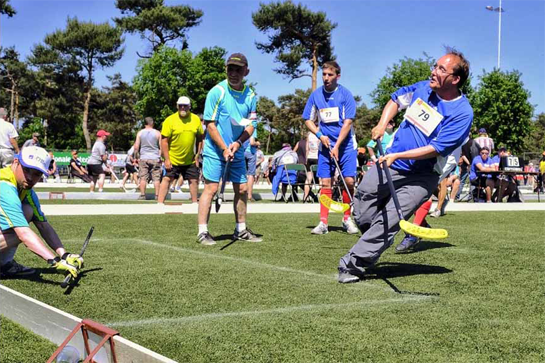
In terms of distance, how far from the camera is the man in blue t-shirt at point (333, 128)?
27.7 feet

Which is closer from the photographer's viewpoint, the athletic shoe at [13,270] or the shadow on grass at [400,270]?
the athletic shoe at [13,270]

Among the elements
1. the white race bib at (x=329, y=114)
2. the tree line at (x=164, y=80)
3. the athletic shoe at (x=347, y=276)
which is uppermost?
the tree line at (x=164, y=80)

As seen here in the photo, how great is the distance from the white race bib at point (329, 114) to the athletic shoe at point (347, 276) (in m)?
3.67

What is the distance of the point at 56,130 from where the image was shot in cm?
7619

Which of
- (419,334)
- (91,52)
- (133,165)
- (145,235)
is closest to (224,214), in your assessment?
(145,235)

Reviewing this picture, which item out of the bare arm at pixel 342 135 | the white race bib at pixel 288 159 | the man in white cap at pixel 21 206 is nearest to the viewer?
the man in white cap at pixel 21 206

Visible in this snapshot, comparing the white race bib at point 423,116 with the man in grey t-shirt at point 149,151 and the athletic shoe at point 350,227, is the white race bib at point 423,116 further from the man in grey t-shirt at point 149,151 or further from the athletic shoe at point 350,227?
the man in grey t-shirt at point 149,151

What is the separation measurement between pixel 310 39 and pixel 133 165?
1346 inches

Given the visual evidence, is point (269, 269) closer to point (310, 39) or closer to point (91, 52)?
point (310, 39)

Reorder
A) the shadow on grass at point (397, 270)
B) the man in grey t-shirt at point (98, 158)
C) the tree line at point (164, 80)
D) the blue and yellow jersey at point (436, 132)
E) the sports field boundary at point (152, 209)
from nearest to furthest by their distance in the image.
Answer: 1. the blue and yellow jersey at point (436, 132)
2. the shadow on grass at point (397, 270)
3. the sports field boundary at point (152, 209)
4. the man in grey t-shirt at point (98, 158)
5. the tree line at point (164, 80)

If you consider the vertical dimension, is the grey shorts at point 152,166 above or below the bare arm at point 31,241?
above

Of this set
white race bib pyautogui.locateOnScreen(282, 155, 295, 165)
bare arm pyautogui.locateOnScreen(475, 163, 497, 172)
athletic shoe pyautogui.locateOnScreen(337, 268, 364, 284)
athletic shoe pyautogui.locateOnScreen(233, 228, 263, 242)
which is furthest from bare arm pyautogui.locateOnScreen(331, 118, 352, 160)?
bare arm pyautogui.locateOnScreen(475, 163, 497, 172)

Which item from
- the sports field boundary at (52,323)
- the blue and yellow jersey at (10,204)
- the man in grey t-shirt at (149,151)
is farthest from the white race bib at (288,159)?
the sports field boundary at (52,323)

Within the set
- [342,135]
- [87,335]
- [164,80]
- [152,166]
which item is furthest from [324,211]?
[164,80]
